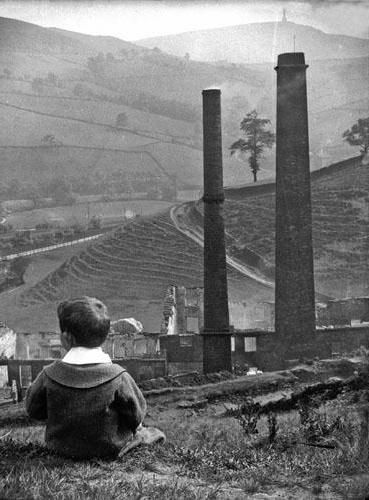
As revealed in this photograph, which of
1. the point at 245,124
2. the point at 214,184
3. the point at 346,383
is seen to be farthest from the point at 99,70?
the point at 346,383

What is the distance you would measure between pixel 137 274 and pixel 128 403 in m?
32.7

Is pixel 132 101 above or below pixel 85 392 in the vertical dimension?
above

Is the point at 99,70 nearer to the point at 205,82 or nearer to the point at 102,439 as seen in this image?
the point at 205,82

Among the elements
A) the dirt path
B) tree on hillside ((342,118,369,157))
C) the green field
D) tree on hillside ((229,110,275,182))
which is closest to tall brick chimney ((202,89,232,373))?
the dirt path

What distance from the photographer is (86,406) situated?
5000 millimetres

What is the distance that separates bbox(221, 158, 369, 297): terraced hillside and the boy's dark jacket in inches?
1149

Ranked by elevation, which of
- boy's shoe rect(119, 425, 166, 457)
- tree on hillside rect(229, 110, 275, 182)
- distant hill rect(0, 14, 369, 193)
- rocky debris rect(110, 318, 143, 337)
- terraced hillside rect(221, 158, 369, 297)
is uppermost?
distant hill rect(0, 14, 369, 193)

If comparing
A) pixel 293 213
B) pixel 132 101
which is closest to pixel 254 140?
pixel 132 101

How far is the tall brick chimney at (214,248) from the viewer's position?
19.7 metres

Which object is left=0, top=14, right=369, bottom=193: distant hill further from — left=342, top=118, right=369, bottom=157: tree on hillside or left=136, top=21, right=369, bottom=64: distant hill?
left=136, top=21, right=369, bottom=64: distant hill

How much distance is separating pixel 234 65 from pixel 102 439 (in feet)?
113

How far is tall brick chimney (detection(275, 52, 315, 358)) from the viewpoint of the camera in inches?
814

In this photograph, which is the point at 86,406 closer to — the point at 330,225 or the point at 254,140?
the point at 330,225

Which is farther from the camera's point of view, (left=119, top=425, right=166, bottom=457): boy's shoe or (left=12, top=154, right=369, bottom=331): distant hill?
(left=12, top=154, right=369, bottom=331): distant hill
